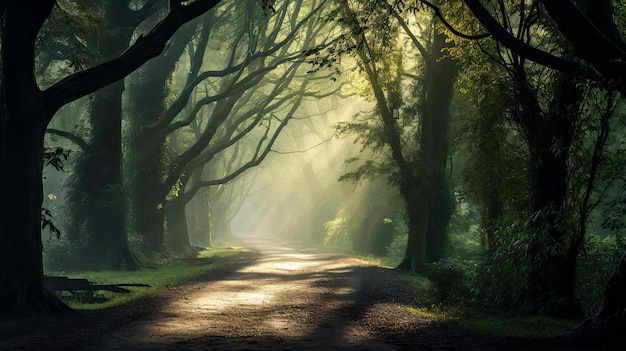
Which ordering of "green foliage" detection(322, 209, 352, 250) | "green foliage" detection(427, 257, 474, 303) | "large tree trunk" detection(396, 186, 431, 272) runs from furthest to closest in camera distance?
"green foliage" detection(322, 209, 352, 250) → "large tree trunk" detection(396, 186, 431, 272) → "green foliage" detection(427, 257, 474, 303)

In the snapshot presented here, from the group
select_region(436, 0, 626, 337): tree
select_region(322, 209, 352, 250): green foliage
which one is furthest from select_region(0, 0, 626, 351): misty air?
select_region(322, 209, 352, 250): green foliage

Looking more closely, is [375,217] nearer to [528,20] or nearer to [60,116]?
[60,116]

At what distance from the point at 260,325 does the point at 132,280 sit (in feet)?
31.1

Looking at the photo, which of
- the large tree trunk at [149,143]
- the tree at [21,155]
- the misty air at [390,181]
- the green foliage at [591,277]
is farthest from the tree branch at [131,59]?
the large tree trunk at [149,143]

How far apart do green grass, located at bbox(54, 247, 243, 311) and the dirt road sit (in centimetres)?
68

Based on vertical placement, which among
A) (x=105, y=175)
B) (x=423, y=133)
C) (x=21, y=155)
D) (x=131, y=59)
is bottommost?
(x=21, y=155)

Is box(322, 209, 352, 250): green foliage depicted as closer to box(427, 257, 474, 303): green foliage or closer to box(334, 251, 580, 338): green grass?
box(427, 257, 474, 303): green foliage

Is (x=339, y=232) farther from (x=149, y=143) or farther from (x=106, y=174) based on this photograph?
(x=106, y=174)

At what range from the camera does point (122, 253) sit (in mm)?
22516

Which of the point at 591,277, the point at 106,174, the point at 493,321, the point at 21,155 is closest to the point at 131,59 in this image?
the point at 21,155

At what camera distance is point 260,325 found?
10086 millimetres

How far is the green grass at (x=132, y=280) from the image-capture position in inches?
526

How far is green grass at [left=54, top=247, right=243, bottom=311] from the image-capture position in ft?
43.8

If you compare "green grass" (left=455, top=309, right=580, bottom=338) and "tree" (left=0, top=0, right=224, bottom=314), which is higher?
"tree" (left=0, top=0, right=224, bottom=314)
